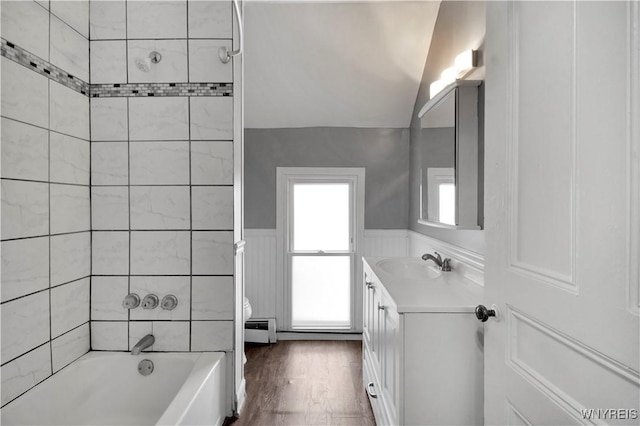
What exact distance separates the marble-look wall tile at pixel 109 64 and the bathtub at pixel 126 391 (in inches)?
59.9

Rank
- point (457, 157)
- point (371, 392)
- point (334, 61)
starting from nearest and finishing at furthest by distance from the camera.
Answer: point (457, 157) → point (371, 392) → point (334, 61)

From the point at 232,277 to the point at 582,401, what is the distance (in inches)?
61.3

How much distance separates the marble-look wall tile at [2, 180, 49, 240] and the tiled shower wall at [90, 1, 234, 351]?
0.35 meters

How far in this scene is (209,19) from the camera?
1796 mm

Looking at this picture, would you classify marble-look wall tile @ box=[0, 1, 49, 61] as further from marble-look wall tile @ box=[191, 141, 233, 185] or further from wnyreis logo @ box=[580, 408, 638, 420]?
wnyreis logo @ box=[580, 408, 638, 420]

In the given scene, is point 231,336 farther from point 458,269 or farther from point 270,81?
point 270,81

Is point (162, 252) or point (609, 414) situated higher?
point (162, 252)

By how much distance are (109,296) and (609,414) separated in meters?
2.12

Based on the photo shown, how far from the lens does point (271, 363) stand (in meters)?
2.65

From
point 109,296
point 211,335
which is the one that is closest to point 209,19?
point 109,296

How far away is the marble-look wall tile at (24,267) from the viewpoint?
1301 millimetres

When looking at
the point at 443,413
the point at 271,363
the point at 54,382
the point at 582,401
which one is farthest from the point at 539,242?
the point at 271,363

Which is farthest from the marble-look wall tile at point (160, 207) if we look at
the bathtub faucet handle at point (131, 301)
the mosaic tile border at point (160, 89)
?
the mosaic tile border at point (160, 89)

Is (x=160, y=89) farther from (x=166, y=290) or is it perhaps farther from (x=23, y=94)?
(x=166, y=290)
